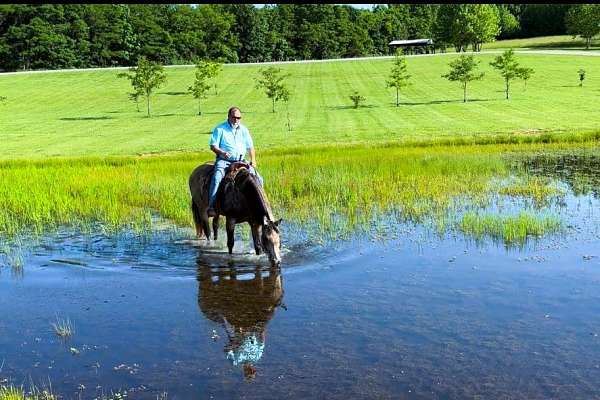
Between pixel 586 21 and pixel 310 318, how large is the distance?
103m

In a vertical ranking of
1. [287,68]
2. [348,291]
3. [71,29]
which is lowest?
[348,291]

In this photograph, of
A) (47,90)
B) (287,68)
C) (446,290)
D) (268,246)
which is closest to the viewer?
(446,290)

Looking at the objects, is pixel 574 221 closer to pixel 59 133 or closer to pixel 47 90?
pixel 59 133

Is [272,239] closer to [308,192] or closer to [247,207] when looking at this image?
[247,207]

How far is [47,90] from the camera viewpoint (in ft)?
244

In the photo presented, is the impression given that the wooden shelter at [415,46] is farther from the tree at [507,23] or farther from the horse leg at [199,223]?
the horse leg at [199,223]

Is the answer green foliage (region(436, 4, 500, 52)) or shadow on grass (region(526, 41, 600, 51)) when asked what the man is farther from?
green foliage (region(436, 4, 500, 52))

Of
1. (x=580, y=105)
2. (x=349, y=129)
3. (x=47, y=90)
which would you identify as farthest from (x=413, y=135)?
(x=47, y=90)

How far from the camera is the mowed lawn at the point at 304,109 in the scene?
38.5 m

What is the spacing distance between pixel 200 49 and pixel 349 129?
71.0 meters

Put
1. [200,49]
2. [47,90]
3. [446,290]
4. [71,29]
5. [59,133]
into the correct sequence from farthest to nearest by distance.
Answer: [200,49] → [71,29] → [47,90] → [59,133] → [446,290]

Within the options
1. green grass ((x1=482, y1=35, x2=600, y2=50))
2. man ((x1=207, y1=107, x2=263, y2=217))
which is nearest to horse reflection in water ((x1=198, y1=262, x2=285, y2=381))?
man ((x1=207, y1=107, x2=263, y2=217))

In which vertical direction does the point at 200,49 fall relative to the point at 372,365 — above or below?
above

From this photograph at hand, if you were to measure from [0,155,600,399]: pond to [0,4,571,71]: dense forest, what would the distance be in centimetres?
8096
